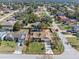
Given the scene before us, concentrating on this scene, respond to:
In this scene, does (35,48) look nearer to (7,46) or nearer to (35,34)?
(35,34)

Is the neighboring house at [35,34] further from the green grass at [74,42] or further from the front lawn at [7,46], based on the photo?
the green grass at [74,42]

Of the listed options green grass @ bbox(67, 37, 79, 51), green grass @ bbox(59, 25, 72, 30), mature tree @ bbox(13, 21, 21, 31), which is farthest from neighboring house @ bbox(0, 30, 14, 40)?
green grass @ bbox(67, 37, 79, 51)

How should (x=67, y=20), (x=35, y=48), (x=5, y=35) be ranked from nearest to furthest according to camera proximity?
(x=35, y=48) → (x=5, y=35) → (x=67, y=20)

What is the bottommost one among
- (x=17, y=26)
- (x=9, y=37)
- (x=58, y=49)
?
(x=58, y=49)

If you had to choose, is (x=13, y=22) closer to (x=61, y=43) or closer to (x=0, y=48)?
(x=0, y=48)

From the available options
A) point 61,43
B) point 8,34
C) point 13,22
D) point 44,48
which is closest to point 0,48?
point 8,34

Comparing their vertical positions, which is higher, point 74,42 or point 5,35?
point 5,35

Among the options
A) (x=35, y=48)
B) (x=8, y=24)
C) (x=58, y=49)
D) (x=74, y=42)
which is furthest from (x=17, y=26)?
(x=74, y=42)

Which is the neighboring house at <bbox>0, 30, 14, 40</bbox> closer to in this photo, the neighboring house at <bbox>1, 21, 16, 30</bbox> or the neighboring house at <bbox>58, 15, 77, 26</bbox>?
the neighboring house at <bbox>1, 21, 16, 30</bbox>
